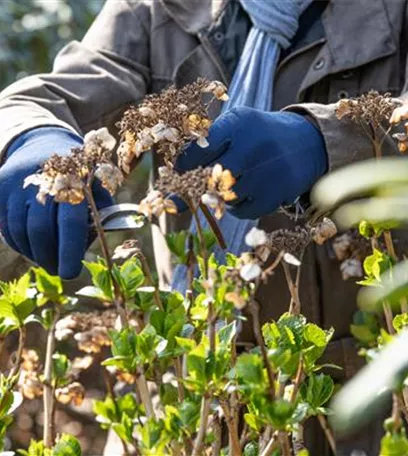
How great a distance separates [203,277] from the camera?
4.12 ft

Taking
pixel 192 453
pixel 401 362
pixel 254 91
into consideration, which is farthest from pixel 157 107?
pixel 254 91

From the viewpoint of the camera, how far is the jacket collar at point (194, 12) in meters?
2.29

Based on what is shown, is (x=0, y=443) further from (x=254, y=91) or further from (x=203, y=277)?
(x=254, y=91)

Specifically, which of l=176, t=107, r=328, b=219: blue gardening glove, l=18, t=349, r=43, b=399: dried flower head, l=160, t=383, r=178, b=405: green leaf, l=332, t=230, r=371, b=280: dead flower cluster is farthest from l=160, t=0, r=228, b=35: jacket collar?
l=160, t=383, r=178, b=405: green leaf

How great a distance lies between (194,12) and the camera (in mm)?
2318

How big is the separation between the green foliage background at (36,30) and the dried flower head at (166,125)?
2.82m

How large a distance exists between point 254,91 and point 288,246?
913 mm

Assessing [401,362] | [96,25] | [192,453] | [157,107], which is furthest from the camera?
[96,25]

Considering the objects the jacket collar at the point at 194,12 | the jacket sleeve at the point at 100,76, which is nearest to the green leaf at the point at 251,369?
the jacket sleeve at the point at 100,76

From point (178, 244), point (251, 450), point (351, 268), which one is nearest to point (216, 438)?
point (251, 450)

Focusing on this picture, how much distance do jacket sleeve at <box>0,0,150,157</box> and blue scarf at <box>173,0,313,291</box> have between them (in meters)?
0.21

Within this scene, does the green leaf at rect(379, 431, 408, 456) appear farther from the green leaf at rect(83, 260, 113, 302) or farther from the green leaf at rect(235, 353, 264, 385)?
the green leaf at rect(83, 260, 113, 302)

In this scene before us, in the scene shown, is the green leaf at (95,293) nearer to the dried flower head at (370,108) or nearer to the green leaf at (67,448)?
the green leaf at (67,448)

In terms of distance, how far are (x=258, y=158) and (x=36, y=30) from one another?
2635 millimetres
